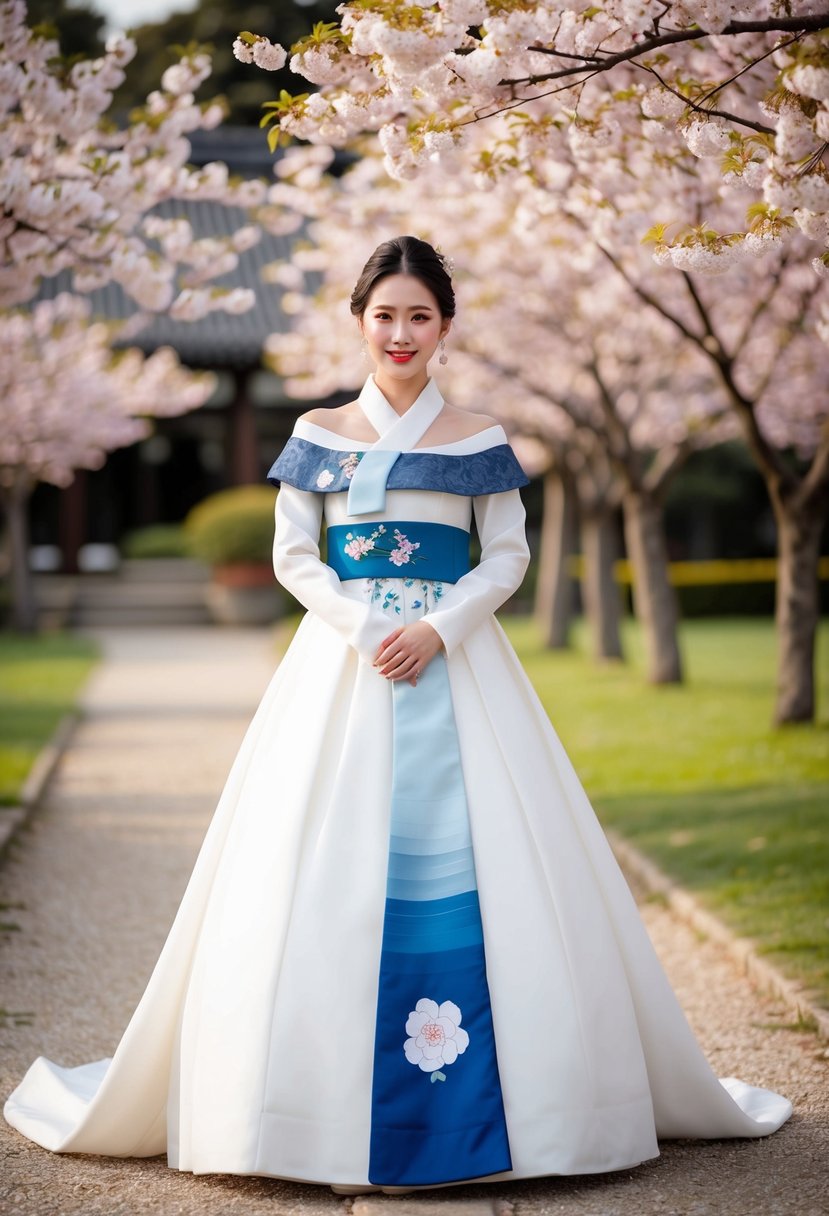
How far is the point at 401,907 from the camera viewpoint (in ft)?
9.39

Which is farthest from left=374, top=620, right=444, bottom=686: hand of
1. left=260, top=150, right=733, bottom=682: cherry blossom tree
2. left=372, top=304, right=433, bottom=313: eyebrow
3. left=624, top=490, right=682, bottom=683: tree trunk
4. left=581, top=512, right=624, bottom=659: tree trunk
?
left=581, top=512, right=624, bottom=659: tree trunk

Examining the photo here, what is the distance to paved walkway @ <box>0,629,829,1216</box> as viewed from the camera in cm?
284

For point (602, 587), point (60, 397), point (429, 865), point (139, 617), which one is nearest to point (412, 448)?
point (429, 865)

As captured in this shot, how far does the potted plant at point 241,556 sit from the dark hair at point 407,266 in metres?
17.0

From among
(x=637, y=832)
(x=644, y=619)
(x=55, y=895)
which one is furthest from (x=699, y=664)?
(x=55, y=895)

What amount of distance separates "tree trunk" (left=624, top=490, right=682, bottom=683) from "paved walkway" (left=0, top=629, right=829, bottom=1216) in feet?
14.7

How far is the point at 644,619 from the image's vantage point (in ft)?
41.3

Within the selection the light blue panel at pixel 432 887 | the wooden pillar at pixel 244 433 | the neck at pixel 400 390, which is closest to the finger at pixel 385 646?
the light blue panel at pixel 432 887

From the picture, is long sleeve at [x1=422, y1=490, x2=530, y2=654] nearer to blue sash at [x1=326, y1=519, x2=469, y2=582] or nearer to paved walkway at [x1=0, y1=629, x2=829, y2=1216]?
blue sash at [x1=326, y1=519, x2=469, y2=582]

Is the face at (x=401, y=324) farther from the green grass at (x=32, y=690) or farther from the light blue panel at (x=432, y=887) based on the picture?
the green grass at (x=32, y=690)

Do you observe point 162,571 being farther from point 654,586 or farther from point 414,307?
point 414,307

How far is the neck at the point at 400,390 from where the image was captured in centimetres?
328

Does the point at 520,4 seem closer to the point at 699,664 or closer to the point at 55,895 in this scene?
the point at 55,895

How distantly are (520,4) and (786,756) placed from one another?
5.87 meters
